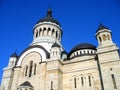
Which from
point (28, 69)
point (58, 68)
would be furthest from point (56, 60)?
point (28, 69)

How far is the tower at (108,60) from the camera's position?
1892cm

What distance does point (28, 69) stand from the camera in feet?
82.7

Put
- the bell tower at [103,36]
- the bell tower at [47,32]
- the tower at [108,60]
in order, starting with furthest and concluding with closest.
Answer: the bell tower at [47,32] < the bell tower at [103,36] < the tower at [108,60]

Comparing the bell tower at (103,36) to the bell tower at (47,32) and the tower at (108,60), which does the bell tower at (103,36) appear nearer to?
the tower at (108,60)

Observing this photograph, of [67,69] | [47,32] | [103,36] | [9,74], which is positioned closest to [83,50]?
[103,36]

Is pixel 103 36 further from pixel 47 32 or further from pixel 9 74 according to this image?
pixel 9 74

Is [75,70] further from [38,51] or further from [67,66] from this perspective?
[38,51]

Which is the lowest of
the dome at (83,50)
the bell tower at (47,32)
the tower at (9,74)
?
the tower at (9,74)

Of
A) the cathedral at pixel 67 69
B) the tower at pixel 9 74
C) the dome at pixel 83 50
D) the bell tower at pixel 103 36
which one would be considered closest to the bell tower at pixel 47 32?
the cathedral at pixel 67 69

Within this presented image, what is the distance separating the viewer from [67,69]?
23766mm

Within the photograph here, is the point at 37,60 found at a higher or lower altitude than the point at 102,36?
lower

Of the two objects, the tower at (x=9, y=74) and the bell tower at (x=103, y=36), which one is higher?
the bell tower at (x=103, y=36)

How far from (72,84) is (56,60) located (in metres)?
4.00

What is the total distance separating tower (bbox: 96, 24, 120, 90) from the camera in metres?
18.9
